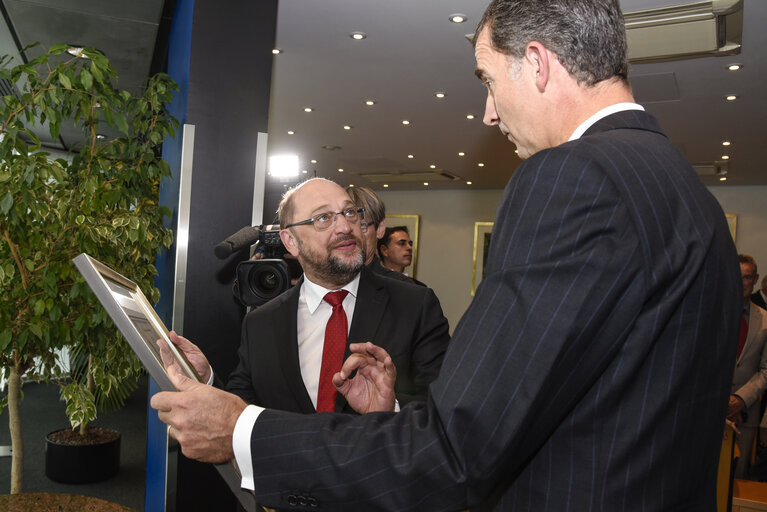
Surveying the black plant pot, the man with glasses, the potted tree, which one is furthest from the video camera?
the black plant pot

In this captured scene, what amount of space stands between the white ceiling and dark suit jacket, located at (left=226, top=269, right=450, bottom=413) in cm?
123

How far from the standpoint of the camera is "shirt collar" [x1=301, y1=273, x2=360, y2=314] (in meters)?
2.06

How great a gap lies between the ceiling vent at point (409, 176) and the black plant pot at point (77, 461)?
8076 millimetres

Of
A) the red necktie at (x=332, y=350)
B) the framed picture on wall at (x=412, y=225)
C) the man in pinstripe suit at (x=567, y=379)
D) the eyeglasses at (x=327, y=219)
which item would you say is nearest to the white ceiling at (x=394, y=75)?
the eyeglasses at (x=327, y=219)

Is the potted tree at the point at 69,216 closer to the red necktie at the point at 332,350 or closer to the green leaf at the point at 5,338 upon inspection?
the green leaf at the point at 5,338

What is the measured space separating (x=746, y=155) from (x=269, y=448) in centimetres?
967

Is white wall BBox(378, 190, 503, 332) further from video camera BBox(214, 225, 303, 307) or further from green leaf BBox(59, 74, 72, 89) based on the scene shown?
green leaf BBox(59, 74, 72, 89)

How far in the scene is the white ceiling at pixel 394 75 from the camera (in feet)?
15.0

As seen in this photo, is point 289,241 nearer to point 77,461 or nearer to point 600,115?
point 600,115

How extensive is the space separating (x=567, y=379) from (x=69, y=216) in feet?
8.48

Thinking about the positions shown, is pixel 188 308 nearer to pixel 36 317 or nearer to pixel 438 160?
pixel 36 317

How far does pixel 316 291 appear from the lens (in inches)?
81.9

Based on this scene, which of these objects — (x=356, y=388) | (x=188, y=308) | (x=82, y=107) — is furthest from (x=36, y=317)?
(x=356, y=388)

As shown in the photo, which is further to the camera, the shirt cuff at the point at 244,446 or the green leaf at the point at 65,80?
the green leaf at the point at 65,80
